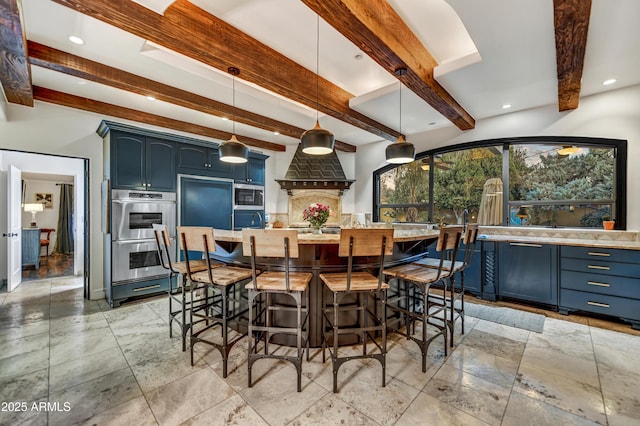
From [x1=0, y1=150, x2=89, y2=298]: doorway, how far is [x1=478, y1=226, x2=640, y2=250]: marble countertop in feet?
19.8

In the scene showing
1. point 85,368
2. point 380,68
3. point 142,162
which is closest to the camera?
point 85,368

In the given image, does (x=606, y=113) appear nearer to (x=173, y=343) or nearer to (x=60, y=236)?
(x=173, y=343)

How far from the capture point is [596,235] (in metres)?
3.44

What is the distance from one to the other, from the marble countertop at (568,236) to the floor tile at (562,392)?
1.88 metres

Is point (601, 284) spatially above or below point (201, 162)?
below

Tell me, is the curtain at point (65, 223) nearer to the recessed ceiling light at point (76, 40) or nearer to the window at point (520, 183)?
the recessed ceiling light at point (76, 40)

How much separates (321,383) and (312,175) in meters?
4.42

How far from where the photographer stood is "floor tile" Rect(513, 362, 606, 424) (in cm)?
167

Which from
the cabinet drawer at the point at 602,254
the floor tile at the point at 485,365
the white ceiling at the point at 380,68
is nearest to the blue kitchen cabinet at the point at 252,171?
the white ceiling at the point at 380,68

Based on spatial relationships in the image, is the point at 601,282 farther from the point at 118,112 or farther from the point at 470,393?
the point at 118,112

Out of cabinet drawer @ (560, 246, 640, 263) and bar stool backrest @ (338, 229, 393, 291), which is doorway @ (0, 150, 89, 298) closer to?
bar stool backrest @ (338, 229, 393, 291)

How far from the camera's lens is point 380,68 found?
2.97 m

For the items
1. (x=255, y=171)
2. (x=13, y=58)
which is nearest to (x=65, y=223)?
(x=255, y=171)

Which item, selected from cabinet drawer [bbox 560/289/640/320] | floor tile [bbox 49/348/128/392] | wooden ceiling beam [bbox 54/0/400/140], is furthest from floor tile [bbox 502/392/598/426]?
wooden ceiling beam [bbox 54/0/400/140]
